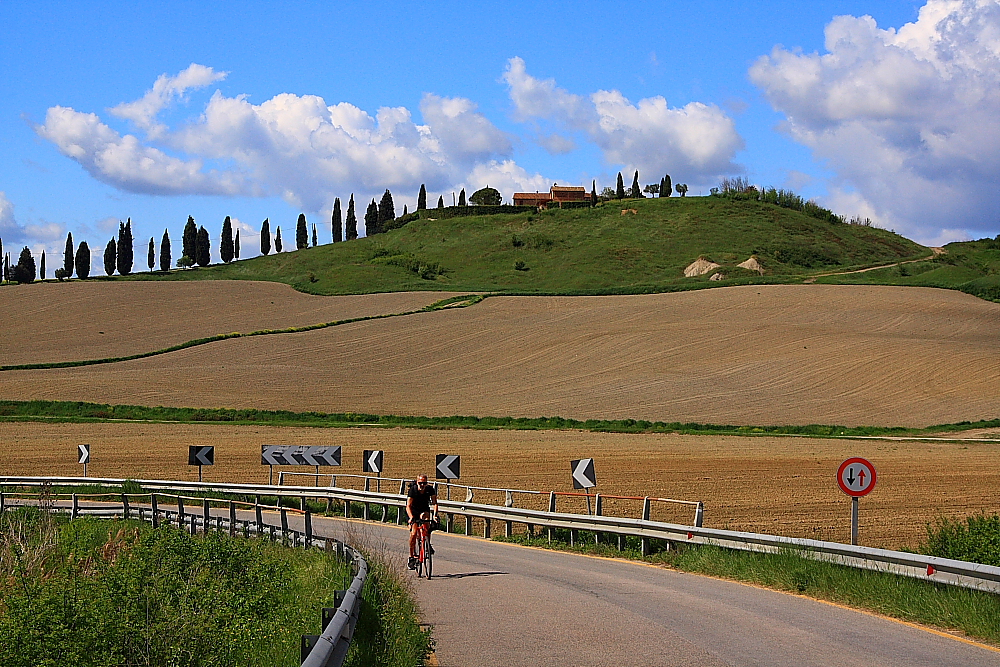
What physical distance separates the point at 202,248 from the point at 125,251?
1235 cm

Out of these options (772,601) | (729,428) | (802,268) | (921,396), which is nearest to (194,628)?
→ (772,601)

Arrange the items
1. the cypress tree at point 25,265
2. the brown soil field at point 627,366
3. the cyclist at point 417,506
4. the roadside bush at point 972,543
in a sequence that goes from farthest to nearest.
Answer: the cypress tree at point 25,265
the brown soil field at point 627,366
the cyclist at point 417,506
the roadside bush at point 972,543

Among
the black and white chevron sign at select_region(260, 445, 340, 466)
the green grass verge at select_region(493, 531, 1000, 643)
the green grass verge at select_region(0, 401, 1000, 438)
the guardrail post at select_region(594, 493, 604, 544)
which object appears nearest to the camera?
the green grass verge at select_region(493, 531, 1000, 643)

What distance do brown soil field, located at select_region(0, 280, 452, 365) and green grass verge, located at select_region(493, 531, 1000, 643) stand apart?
7001cm

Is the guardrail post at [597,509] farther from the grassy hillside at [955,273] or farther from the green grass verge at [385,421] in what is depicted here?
the grassy hillside at [955,273]

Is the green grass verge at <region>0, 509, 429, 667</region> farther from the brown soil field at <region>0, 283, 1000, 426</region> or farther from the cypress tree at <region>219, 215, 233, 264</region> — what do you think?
the cypress tree at <region>219, 215, 233, 264</region>

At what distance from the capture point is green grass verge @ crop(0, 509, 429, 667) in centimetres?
836

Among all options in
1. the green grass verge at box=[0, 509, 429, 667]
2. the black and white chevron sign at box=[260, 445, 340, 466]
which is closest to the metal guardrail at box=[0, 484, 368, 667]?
the green grass verge at box=[0, 509, 429, 667]

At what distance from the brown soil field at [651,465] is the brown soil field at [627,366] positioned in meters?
8.34

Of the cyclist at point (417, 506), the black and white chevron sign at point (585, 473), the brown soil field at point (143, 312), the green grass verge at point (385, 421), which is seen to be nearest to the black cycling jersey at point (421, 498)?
the cyclist at point (417, 506)

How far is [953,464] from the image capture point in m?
38.6

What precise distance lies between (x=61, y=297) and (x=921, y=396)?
277 ft

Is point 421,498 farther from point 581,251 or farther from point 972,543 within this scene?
point 581,251

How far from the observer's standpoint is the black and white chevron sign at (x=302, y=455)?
3397 cm
